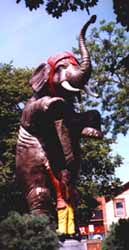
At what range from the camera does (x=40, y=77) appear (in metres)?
12.2

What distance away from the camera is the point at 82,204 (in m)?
28.0

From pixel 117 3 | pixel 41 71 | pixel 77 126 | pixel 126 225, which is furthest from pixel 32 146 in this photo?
pixel 117 3

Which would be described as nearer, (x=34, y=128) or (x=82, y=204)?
(x=34, y=128)

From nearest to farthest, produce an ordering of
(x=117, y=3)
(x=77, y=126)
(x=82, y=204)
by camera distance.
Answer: (x=117, y=3) < (x=77, y=126) < (x=82, y=204)

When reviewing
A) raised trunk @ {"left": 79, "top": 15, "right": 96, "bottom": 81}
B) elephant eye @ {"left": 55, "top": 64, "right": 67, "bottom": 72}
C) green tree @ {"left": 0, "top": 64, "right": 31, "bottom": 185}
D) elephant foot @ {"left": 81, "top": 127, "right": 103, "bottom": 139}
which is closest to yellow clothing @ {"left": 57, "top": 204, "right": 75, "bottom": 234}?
elephant foot @ {"left": 81, "top": 127, "right": 103, "bottom": 139}

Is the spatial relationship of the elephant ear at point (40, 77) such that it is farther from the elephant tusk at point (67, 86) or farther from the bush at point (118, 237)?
the bush at point (118, 237)

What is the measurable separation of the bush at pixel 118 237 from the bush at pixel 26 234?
1773mm

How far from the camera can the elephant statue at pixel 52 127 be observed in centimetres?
1121

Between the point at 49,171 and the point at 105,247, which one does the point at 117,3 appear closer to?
the point at 49,171

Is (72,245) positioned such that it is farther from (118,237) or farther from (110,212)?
(110,212)

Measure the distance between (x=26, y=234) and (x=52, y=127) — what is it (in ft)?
10.7

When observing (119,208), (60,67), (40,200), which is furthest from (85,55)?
(119,208)

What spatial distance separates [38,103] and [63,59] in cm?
158

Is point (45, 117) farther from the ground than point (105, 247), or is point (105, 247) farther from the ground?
point (45, 117)
